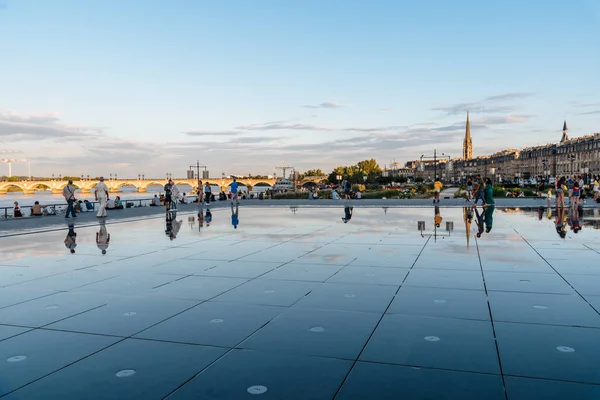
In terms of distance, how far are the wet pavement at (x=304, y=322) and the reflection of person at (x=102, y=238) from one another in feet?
2.08

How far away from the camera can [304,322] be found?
228 inches

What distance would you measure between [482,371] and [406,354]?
2.38 ft

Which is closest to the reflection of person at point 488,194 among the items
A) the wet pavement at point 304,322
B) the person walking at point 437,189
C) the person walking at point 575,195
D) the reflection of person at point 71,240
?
the person walking at point 437,189

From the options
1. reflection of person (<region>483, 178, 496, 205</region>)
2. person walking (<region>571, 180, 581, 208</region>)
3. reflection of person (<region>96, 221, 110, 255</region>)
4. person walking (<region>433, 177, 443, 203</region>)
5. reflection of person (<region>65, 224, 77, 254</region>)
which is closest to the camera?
reflection of person (<region>65, 224, 77, 254</region>)

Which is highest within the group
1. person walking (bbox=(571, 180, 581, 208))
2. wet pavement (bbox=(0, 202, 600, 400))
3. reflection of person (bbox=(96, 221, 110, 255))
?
person walking (bbox=(571, 180, 581, 208))

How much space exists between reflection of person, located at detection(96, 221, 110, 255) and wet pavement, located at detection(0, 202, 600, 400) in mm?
635

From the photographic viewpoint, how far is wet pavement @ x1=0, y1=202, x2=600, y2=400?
4.10 metres

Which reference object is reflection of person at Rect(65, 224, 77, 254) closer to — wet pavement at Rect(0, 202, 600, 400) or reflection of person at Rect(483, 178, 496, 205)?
wet pavement at Rect(0, 202, 600, 400)

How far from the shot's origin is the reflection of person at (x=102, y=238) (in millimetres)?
12516

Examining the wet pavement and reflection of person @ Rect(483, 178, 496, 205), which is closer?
the wet pavement

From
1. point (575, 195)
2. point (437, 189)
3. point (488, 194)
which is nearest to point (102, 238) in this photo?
point (488, 194)

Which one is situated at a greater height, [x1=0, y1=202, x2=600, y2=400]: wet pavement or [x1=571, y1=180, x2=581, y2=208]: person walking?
[x1=571, y1=180, x2=581, y2=208]: person walking

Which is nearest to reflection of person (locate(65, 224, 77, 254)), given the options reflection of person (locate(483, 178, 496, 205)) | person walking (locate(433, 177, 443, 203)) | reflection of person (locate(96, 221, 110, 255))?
reflection of person (locate(96, 221, 110, 255))

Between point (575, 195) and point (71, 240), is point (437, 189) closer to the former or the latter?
point (575, 195)
